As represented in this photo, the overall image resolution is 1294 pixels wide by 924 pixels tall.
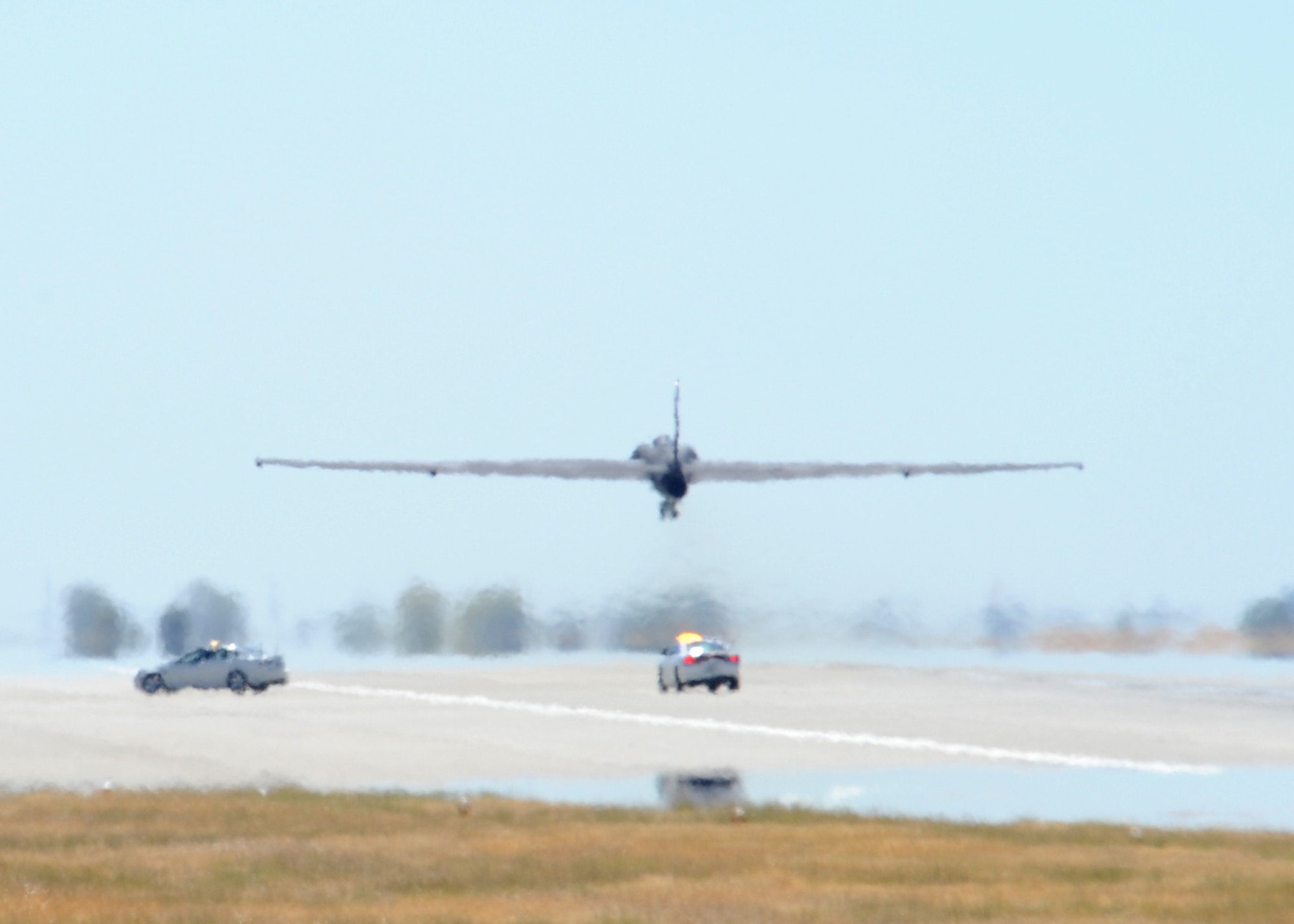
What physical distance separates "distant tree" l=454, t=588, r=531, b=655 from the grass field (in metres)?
63.1

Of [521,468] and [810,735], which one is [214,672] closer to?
[521,468]

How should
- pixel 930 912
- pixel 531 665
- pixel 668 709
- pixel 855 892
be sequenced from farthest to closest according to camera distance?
1. pixel 531 665
2. pixel 668 709
3. pixel 855 892
4. pixel 930 912

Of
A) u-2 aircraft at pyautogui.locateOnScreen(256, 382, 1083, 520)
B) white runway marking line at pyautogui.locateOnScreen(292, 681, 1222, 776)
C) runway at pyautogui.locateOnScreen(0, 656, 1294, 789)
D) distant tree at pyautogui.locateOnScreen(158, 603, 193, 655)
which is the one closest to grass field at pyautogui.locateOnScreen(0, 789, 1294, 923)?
runway at pyautogui.locateOnScreen(0, 656, 1294, 789)

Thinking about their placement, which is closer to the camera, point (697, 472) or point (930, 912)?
point (930, 912)

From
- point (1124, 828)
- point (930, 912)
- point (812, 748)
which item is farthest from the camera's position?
point (812, 748)

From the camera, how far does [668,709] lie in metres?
73.8

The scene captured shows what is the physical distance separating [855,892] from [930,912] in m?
2.24

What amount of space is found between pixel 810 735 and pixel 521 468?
29010 mm

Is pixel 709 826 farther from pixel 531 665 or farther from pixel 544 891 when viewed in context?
pixel 531 665

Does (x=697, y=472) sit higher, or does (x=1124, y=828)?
(x=697, y=472)

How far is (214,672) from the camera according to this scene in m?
91.9

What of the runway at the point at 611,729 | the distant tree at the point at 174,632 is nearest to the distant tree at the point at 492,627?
the runway at the point at 611,729

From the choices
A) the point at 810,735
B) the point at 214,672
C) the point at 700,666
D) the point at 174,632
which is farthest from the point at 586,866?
the point at 174,632

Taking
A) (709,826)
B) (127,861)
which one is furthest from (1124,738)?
(127,861)
